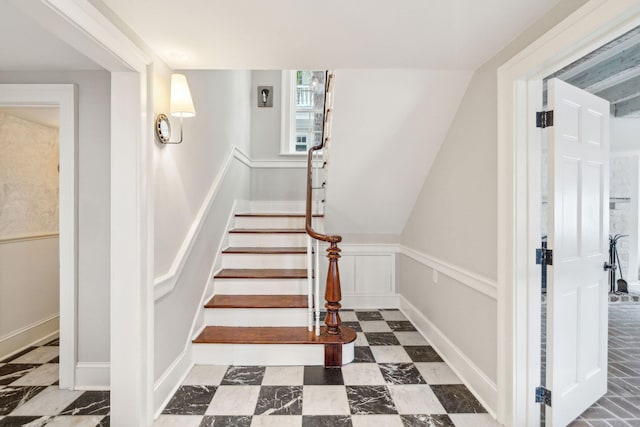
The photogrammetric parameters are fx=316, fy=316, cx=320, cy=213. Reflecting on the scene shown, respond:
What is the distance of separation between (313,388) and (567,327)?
150 centimetres

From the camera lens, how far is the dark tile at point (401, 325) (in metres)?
3.05

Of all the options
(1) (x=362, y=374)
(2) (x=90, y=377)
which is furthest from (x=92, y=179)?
(1) (x=362, y=374)

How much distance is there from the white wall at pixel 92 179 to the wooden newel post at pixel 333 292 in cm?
150

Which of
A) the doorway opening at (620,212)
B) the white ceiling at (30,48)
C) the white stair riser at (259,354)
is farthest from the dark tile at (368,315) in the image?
the white ceiling at (30,48)

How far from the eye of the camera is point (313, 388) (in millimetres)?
2037

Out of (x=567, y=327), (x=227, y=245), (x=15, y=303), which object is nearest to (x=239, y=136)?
(x=227, y=245)

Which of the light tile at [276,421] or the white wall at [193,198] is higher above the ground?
the white wall at [193,198]

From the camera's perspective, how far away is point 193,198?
7.89ft

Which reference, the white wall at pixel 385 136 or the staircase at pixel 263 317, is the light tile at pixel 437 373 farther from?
the white wall at pixel 385 136

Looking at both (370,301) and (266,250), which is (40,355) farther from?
(370,301)

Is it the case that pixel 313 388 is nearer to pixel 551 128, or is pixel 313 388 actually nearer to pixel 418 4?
pixel 551 128

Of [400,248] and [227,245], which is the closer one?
[227,245]

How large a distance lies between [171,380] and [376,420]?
1.26 metres

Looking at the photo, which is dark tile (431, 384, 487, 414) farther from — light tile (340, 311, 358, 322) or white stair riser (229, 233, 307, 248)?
white stair riser (229, 233, 307, 248)
